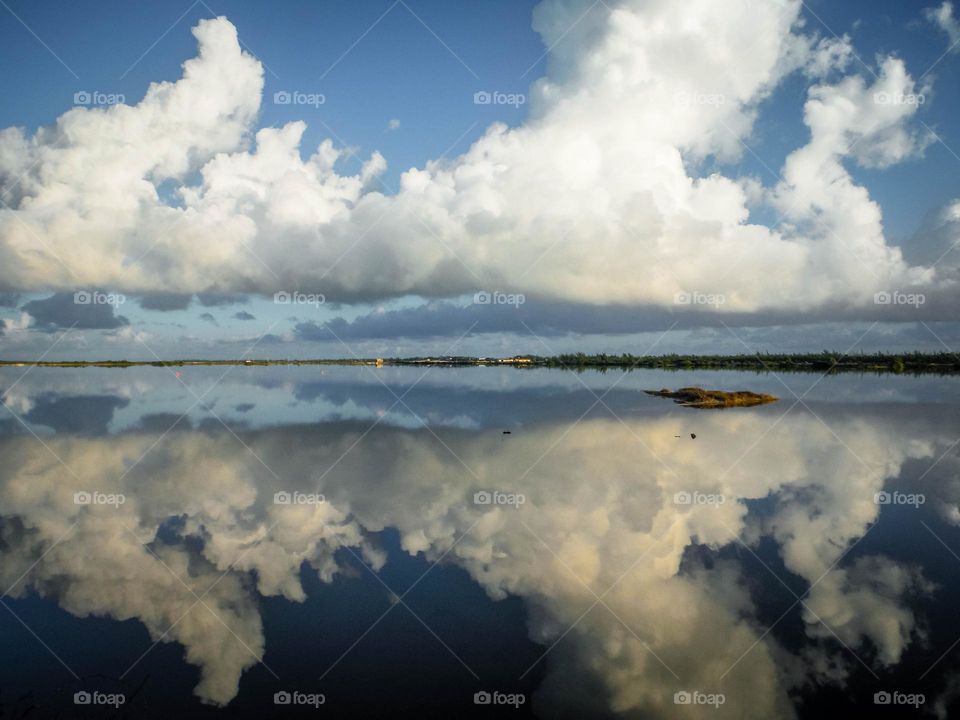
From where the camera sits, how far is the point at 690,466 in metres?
23.0

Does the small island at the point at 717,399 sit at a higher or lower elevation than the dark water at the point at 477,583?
higher

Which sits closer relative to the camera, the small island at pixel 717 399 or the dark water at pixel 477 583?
the dark water at pixel 477 583

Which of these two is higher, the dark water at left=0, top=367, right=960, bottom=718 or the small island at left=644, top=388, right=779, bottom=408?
the small island at left=644, top=388, right=779, bottom=408

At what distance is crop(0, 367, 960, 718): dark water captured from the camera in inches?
330

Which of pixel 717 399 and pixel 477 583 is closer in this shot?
pixel 477 583

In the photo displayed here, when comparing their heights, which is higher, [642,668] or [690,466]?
[690,466]

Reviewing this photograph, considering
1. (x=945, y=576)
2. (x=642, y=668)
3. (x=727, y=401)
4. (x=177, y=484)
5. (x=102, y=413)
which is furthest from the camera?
(x=727, y=401)

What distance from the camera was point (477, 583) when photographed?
11.8 metres

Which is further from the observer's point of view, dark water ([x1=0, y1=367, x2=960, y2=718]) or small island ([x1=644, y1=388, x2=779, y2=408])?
small island ([x1=644, y1=388, x2=779, y2=408])

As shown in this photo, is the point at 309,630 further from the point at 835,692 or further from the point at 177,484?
the point at 177,484

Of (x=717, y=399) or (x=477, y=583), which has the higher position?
(x=717, y=399)

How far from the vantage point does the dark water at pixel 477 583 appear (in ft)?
27.5

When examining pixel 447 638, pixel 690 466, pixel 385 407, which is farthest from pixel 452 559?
pixel 385 407

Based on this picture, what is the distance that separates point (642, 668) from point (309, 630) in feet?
19.6
